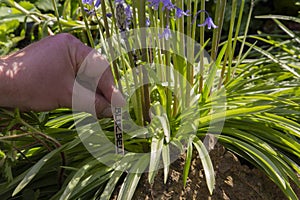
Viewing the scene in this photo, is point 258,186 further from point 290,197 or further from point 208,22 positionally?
point 208,22

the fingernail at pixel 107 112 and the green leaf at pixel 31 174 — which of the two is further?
the fingernail at pixel 107 112

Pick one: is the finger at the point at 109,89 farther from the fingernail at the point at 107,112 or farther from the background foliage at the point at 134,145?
the background foliage at the point at 134,145

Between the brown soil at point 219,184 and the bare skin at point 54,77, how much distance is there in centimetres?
28

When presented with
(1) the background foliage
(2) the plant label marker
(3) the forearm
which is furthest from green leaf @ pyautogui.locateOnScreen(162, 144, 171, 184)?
(3) the forearm

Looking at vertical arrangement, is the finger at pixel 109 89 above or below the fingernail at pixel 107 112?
above

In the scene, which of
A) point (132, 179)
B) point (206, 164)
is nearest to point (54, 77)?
point (132, 179)

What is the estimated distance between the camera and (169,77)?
6.13ft

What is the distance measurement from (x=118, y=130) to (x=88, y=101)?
0.49 feet

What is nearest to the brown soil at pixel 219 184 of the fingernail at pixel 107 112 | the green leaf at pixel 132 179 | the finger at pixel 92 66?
the green leaf at pixel 132 179

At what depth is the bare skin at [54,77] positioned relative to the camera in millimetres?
1502

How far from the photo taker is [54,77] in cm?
153

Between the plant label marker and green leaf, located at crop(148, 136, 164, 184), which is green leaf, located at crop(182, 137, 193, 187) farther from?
the plant label marker

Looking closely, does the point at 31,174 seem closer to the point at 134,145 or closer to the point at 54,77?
the point at 54,77

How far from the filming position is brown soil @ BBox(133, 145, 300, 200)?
166 centimetres
